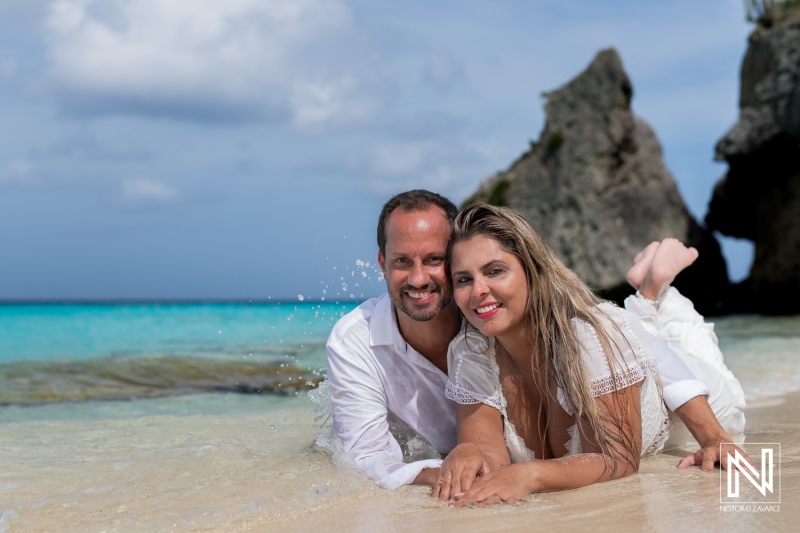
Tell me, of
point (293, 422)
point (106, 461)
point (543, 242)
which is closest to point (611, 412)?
point (543, 242)

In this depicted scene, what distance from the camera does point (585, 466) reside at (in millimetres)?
3477

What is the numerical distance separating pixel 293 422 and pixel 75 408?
2.69m

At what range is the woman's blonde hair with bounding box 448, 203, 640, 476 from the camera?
3523mm

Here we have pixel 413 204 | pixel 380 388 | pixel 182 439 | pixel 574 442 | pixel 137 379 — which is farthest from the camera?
pixel 137 379

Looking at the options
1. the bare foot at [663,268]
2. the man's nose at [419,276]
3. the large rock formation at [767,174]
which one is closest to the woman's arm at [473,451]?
the man's nose at [419,276]

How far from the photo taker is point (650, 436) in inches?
163

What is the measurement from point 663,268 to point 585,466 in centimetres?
240

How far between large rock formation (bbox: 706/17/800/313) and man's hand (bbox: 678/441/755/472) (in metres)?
14.4

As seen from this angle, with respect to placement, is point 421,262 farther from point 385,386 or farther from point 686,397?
point 686,397

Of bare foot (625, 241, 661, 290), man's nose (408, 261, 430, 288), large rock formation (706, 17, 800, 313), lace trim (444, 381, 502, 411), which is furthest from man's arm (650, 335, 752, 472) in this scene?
large rock formation (706, 17, 800, 313)

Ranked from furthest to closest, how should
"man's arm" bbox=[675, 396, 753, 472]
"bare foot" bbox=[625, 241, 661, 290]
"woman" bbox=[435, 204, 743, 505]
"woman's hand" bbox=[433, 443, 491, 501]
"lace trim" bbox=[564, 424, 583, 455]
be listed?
1. "bare foot" bbox=[625, 241, 661, 290]
2. "man's arm" bbox=[675, 396, 753, 472]
3. "lace trim" bbox=[564, 424, 583, 455]
4. "woman" bbox=[435, 204, 743, 505]
5. "woman's hand" bbox=[433, 443, 491, 501]

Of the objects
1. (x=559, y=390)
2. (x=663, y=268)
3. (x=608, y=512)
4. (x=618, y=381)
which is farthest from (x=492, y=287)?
(x=663, y=268)

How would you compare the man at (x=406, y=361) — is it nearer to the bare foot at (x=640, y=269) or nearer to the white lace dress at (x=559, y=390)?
the white lace dress at (x=559, y=390)

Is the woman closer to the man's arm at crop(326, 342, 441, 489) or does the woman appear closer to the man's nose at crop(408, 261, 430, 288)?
the man's nose at crop(408, 261, 430, 288)
